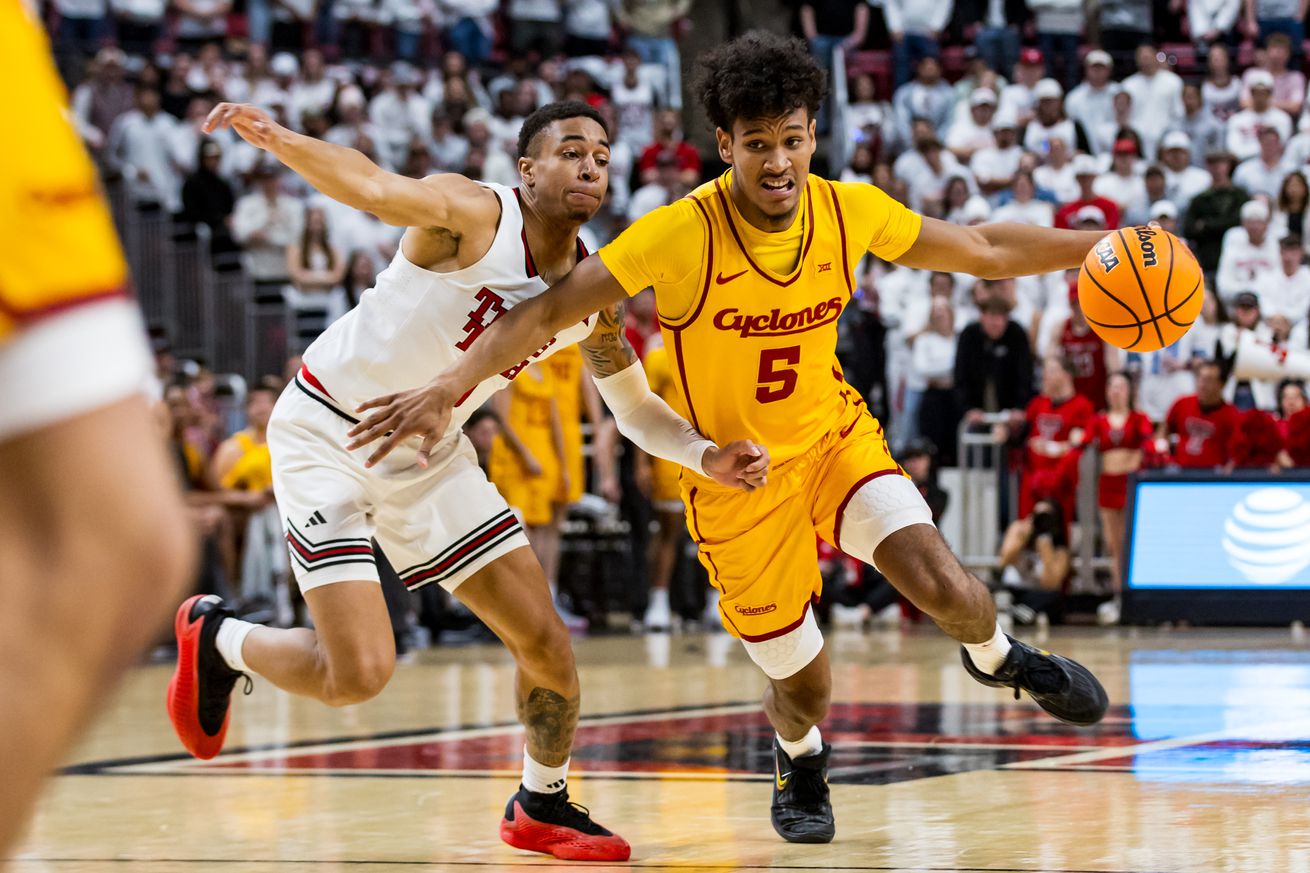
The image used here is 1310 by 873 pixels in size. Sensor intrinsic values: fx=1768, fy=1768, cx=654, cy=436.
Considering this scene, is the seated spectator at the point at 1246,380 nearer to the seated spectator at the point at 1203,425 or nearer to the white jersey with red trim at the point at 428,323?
the seated spectator at the point at 1203,425

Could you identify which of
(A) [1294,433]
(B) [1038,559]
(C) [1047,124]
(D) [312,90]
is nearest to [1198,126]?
(C) [1047,124]

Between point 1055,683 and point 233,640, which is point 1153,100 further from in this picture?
point 233,640

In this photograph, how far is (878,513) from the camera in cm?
512

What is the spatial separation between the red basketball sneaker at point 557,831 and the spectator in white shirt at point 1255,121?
43.3 ft

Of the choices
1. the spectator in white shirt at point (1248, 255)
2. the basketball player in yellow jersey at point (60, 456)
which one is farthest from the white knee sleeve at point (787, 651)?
the spectator in white shirt at point (1248, 255)

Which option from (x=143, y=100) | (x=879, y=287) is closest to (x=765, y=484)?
(x=879, y=287)

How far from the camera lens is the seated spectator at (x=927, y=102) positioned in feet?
59.5

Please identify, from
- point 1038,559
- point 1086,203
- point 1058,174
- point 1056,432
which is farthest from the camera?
point 1058,174

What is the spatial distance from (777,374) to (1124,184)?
1184 centimetres

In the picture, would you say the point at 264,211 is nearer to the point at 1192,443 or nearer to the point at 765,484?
the point at 1192,443

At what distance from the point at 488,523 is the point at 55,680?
3588 millimetres

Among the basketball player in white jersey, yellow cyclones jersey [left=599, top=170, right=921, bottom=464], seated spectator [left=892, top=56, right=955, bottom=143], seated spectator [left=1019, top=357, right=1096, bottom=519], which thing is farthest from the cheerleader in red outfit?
the basketball player in white jersey

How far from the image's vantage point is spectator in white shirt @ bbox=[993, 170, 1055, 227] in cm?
1552

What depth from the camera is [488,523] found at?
5.03 m
